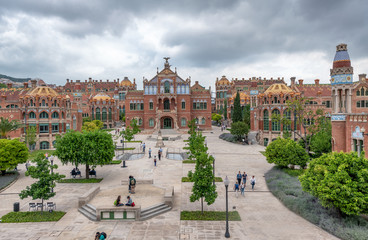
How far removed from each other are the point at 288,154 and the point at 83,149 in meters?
20.5

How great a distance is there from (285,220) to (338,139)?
471 inches

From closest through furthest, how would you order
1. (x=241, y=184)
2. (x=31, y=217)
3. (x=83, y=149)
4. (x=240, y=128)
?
(x=31, y=217) < (x=241, y=184) < (x=83, y=149) < (x=240, y=128)

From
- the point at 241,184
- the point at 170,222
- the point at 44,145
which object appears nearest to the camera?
the point at 170,222

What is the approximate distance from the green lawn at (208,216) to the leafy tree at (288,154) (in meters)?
11.7

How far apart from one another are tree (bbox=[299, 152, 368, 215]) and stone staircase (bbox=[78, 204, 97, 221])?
1363 cm

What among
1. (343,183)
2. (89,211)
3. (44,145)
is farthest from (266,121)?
(44,145)

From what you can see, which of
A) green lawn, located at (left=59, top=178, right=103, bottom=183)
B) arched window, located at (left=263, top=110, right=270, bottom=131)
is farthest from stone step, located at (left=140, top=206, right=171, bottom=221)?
arched window, located at (left=263, top=110, right=270, bottom=131)

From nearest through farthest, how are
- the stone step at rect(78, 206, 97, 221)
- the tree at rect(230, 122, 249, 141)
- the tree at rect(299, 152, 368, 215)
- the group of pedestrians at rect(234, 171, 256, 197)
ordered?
the tree at rect(299, 152, 368, 215) < the stone step at rect(78, 206, 97, 221) < the group of pedestrians at rect(234, 171, 256, 197) < the tree at rect(230, 122, 249, 141)

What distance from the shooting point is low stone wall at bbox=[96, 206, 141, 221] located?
15.0m

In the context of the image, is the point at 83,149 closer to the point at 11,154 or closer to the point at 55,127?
the point at 11,154

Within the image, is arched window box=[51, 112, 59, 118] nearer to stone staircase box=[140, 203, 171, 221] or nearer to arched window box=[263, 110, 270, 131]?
stone staircase box=[140, 203, 171, 221]

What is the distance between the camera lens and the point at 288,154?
25016 millimetres

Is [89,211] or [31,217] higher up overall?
[89,211]

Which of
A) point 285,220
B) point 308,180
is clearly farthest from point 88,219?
point 308,180
